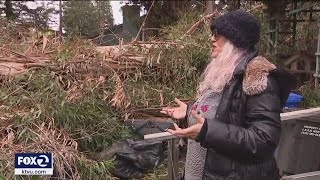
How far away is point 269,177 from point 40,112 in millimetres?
2573

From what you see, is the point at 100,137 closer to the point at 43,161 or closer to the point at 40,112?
the point at 40,112

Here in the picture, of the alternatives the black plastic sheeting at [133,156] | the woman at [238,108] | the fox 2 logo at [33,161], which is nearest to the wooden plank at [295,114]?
the woman at [238,108]

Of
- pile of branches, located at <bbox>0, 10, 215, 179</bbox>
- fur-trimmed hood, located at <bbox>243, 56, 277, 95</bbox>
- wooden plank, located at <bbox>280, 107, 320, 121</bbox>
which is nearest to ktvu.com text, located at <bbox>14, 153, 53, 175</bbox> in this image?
pile of branches, located at <bbox>0, 10, 215, 179</bbox>

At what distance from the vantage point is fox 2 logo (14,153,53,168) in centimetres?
242

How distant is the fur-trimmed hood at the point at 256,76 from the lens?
1.64 metres

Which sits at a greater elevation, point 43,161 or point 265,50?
point 265,50

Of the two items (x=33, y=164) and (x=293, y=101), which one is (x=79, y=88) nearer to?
(x=33, y=164)

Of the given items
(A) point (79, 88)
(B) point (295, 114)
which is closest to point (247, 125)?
(B) point (295, 114)

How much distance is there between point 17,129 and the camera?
3.72 meters

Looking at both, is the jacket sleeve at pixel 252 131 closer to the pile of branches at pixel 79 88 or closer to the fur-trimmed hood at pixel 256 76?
the fur-trimmed hood at pixel 256 76

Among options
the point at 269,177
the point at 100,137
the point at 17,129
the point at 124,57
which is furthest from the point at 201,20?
the point at 269,177

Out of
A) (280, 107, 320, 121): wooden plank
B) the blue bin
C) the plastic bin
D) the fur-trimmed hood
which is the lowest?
the plastic bin

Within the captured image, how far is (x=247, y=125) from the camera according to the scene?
1.66m

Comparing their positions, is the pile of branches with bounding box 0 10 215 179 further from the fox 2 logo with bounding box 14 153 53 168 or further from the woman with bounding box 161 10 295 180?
the woman with bounding box 161 10 295 180
